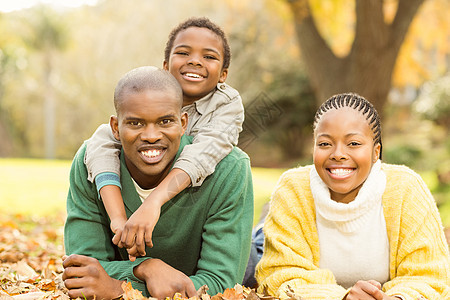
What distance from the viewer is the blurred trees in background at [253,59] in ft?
26.7

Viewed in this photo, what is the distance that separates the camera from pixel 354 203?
291 centimetres

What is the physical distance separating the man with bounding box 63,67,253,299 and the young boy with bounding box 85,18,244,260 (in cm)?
A: 7

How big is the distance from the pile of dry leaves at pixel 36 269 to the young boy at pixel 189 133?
1.21ft

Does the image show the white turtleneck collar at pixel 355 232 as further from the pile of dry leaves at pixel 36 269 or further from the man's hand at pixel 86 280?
the man's hand at pixel 86 280

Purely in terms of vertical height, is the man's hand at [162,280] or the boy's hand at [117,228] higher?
the boy's hand at [117,228]

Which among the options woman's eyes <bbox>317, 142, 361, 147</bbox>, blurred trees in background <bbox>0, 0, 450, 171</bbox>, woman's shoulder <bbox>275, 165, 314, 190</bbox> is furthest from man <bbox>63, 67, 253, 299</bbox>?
blurred trees in background <bbox>0, 0, 450, 171</bbox>

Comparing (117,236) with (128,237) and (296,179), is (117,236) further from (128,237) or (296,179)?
(296,179)

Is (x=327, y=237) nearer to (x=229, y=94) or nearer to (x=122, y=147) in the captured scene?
(x=229, y=94)

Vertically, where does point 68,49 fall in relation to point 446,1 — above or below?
above

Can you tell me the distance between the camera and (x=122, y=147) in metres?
2.95

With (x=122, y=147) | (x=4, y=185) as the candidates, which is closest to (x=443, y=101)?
(x=4, y=185)

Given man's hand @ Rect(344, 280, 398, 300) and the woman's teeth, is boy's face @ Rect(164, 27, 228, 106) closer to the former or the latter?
the woman's teeth

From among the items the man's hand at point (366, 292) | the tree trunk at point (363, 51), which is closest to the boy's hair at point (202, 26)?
the man's hand at point (366, 292)

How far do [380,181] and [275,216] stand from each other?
25.6 inches
